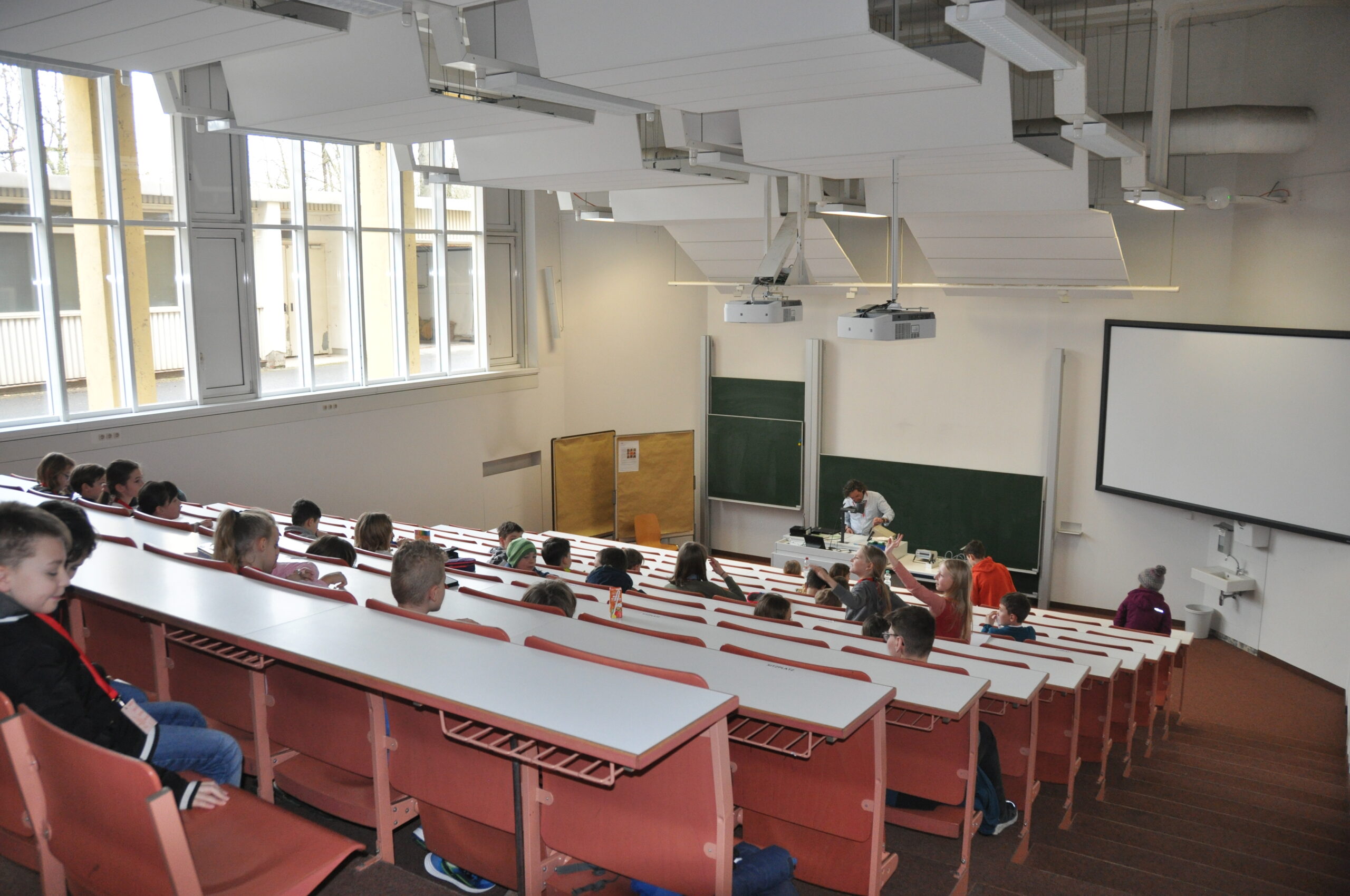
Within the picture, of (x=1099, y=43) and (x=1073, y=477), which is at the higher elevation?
(x=1099, y=43)

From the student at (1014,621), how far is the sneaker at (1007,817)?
239 cm

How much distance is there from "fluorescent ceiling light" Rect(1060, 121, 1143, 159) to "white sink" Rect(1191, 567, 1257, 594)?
216 inches

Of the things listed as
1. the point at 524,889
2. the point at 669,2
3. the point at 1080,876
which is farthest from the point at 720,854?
the point at 669,2

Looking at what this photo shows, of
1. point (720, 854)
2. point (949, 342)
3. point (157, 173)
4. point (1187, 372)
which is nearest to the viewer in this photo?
point (720, 854)

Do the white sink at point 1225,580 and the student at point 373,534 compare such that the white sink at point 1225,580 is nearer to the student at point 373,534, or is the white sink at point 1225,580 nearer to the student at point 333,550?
the student at point 373,534

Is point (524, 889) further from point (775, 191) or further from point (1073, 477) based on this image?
point (1073, 477)

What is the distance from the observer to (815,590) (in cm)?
816

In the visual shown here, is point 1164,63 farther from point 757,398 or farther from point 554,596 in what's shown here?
Result: point 757,398

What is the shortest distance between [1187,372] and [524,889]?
9798 millimetres

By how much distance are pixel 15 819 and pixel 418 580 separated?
1.50 m

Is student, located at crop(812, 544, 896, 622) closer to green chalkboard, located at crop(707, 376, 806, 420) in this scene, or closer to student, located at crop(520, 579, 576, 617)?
student, located at crop(520, 579, 576, 617)

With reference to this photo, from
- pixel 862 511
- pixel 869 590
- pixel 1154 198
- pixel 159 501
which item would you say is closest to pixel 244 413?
pixel 159 501

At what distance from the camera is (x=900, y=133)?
20.1 feet

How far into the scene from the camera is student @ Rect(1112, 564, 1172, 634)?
8.45 meters
